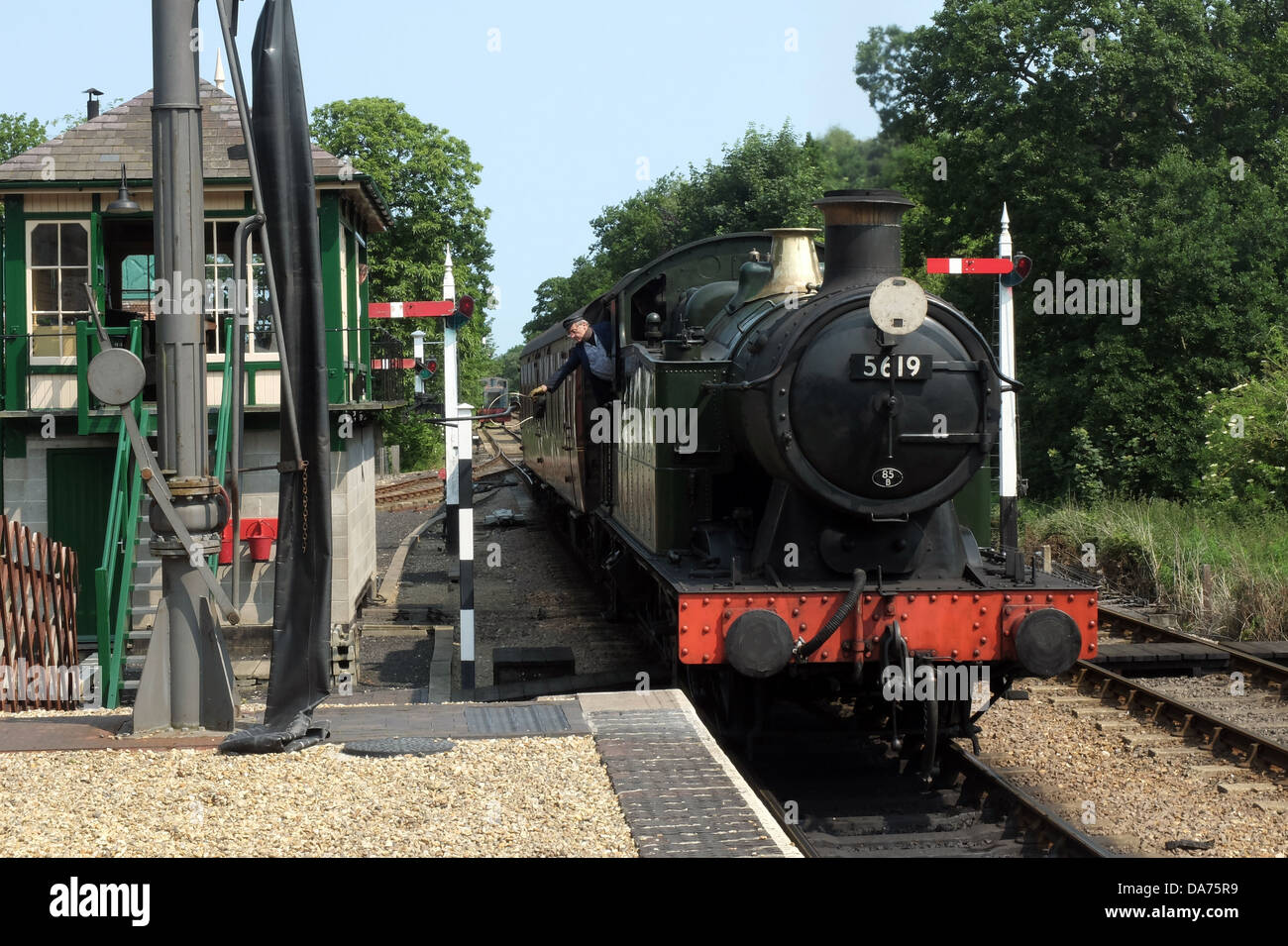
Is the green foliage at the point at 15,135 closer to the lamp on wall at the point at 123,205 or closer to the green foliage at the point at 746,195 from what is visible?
the green foliage at the point at 746,195

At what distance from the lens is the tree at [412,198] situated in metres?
37.7

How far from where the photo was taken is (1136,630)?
12.3 m

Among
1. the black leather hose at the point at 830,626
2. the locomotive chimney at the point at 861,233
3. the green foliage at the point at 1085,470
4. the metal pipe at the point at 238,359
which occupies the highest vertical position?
the locomotive chimney at the point at 861,233

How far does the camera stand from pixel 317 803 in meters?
5.19

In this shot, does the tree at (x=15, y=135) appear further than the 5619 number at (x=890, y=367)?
Yes

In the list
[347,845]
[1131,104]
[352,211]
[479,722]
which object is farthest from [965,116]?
[347,845]

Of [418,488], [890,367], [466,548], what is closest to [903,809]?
[890,367]

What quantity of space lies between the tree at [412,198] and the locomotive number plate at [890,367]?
30.2 meters

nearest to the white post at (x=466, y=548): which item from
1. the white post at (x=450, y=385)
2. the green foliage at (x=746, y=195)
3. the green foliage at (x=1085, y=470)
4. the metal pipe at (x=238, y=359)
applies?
the white post at (x=450, y=385)

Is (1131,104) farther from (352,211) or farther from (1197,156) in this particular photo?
(352,211)

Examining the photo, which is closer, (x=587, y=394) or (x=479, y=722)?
(x=479, y=722)

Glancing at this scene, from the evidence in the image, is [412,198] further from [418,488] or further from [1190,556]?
[1190,556]

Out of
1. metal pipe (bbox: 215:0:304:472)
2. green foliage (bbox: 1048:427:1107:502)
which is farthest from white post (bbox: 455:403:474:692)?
green foliage (bbox: 1048:427:1107:502)

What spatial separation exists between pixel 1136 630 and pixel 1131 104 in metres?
15.6
